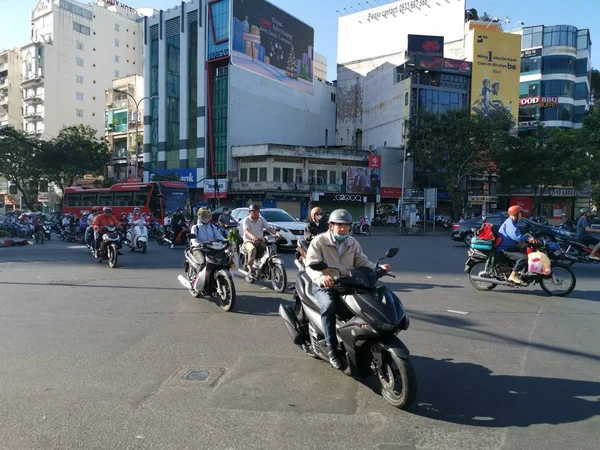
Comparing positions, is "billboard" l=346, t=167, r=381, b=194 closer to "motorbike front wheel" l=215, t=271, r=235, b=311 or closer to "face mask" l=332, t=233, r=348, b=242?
"motorbike front wheel" l=215, t=271, r=235, b=311

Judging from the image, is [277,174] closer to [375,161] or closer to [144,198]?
[375,161]

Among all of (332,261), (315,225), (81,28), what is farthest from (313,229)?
(81,28)

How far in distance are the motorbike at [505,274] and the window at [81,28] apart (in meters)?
76.3

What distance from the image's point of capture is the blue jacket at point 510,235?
848 centimetres

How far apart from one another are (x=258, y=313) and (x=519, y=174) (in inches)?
1473

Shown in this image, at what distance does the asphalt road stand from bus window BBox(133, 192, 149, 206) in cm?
1931

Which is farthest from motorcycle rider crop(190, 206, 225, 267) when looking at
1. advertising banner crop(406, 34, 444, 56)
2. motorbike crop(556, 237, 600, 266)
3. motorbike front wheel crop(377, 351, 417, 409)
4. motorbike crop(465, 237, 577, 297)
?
advertising banner crop(406, 34, 444, 56)

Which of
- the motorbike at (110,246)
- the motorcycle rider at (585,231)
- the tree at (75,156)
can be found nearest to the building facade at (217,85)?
the tree at (75,156)

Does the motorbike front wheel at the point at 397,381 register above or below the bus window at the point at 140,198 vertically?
below

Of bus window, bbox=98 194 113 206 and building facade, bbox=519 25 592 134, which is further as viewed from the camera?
building facade, bbox=519 25 592 134

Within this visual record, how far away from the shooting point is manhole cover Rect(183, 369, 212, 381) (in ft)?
13.9

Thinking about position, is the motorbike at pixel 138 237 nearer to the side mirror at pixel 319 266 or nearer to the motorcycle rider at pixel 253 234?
the motorcycle rider at pixel 253 234

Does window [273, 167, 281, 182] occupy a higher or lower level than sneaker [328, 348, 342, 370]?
higher

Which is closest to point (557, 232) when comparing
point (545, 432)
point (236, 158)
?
point (545, 432)
